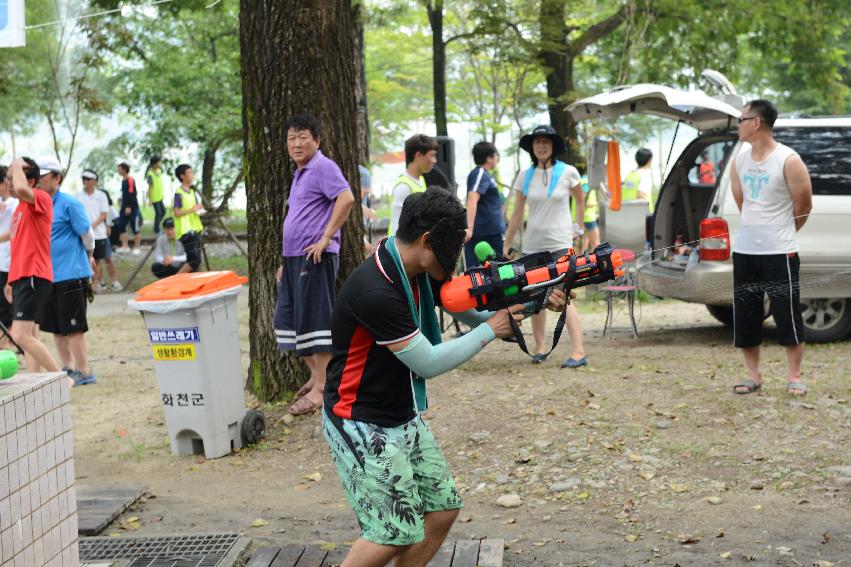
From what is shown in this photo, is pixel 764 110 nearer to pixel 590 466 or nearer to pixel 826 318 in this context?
pixel 590 466

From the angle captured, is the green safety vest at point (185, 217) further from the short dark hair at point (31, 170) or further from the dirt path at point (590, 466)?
the short dark hair at point (31, 170)

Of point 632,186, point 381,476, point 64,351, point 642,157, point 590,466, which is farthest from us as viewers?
point 632,186

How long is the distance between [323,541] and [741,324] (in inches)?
133

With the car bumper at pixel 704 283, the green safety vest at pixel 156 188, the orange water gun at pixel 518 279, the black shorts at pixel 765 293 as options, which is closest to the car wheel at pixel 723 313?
the car bumper at pixel 704 283

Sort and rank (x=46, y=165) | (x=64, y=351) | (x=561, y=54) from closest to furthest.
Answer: (x=46, y=165) < (x=64, y=351) < (x=561, y=54)

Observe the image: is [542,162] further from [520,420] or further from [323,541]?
[323,541]

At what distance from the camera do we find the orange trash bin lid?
256 inches

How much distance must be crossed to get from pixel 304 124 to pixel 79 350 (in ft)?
A: 11.7

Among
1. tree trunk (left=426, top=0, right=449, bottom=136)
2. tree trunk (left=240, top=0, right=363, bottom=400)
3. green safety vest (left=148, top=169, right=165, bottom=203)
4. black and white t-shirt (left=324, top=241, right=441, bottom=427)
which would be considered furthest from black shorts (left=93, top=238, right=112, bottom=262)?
black and white t-shirt (left=324, top=241, right=441, bottom=427)

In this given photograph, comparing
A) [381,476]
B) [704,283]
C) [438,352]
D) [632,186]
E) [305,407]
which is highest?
[632,186]

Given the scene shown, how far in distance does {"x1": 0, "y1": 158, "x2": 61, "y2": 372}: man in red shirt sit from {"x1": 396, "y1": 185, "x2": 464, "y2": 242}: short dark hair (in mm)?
5312

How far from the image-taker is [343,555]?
4.99 metres

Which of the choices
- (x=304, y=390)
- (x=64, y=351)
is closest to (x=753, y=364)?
(x=304, y=390)

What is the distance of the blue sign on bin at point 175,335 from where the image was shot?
6559 millimetres
